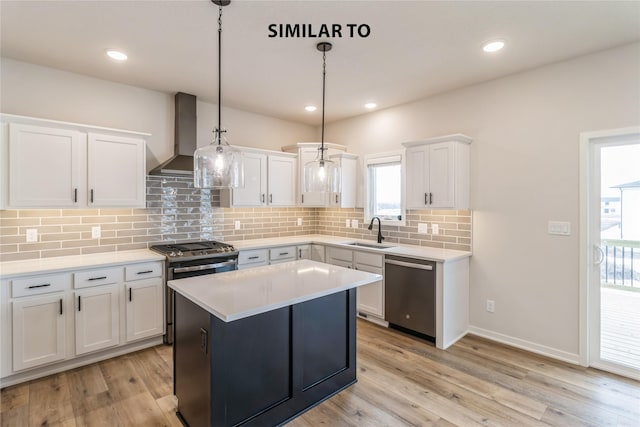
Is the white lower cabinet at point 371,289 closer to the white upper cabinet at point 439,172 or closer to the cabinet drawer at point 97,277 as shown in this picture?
the white upper cabinet at point 439,172

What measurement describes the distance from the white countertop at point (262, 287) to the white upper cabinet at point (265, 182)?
169 cm

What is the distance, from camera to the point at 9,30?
249cm

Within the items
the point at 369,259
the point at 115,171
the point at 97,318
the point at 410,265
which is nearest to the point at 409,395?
the point at 410,265

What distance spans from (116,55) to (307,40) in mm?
1733

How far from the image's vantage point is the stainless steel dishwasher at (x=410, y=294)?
3387mm

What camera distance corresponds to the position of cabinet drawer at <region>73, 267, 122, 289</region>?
286 cm

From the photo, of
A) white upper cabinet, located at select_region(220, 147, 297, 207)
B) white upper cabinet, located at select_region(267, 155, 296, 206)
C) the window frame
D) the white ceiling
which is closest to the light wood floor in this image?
the window frame

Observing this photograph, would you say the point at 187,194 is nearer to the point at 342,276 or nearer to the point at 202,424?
the point at 342,276

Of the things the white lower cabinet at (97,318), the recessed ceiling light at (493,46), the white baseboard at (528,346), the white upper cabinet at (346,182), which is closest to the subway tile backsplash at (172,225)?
the white upper cabinet at (346,182)

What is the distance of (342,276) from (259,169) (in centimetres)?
242

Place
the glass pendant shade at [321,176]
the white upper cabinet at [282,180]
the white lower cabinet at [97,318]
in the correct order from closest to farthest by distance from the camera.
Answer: the glass pendant shade at [321,176] → the white lower cabinet at [97,318] → the white upper cabinet at [282,180]

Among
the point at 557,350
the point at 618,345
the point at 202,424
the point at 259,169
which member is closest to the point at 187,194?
the point at 259,169

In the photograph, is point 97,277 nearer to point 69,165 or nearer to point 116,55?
point 69,165

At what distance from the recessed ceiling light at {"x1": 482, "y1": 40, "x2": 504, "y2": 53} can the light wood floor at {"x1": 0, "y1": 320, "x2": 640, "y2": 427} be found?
2.80 meters
